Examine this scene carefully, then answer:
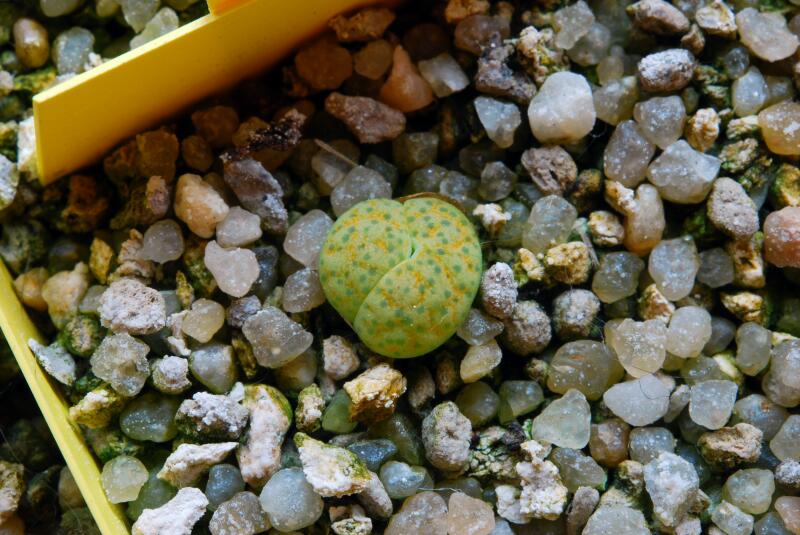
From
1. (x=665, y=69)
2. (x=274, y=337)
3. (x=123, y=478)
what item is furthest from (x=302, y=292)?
(x=665, y=69)

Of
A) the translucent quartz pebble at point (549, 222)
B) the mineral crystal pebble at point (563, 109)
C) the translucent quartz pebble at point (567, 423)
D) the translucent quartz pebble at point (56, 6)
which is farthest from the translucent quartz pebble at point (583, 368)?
the translucent quartz pebble at point (56, 6)

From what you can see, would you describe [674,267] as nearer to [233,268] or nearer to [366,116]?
[366,116]

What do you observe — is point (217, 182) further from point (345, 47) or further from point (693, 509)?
point (693, 509)

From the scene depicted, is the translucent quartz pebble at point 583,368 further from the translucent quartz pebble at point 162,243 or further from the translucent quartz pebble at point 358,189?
the translucent quartz pebble at point 162,243

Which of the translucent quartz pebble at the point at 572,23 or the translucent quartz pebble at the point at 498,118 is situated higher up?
the translucent quartz pebble at the point at 572,23

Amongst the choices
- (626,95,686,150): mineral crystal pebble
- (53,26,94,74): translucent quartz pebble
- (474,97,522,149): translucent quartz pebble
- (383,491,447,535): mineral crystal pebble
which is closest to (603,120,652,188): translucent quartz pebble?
(626,95,686,150): mineral crystal pebble

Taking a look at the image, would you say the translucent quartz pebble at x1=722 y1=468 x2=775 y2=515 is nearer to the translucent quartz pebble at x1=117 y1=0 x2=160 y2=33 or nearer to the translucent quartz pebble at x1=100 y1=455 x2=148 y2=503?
the translucent quartz pebble at x1=100 y1=455 x2=148 y2=503
